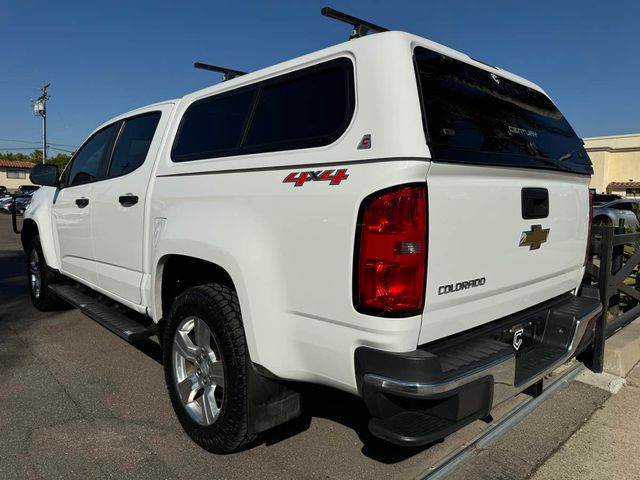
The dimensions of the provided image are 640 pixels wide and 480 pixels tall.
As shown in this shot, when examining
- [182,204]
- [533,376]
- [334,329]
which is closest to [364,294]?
[334,329]

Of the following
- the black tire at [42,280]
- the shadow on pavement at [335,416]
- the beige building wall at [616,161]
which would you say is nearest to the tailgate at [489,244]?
the shadow on pavement at [335,416]

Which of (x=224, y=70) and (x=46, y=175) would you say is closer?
(x=224, y=70)

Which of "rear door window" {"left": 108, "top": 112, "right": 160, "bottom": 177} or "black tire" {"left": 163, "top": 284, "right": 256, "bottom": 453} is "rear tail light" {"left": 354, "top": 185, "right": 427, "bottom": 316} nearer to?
"black tire" {"left": 163, "top": 284, "right": 256, "bottom": 453}

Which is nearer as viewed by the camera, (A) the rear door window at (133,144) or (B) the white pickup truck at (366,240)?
(B) the white pickup truck at (366,240)

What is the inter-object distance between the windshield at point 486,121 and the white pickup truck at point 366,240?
14mm

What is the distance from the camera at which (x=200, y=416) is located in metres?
2.98

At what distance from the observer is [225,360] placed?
2.63 meters

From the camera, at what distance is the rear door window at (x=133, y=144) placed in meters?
3.78

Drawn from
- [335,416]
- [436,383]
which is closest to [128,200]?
[335,416]

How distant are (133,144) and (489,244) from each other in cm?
283

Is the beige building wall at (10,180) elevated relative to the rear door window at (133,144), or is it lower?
elevated

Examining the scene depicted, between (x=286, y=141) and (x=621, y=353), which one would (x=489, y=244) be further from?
(x=621, y=353)

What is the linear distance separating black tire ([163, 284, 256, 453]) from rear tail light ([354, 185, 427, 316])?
822mm

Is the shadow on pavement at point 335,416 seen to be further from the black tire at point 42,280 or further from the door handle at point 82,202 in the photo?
the door handle at point 82,202
